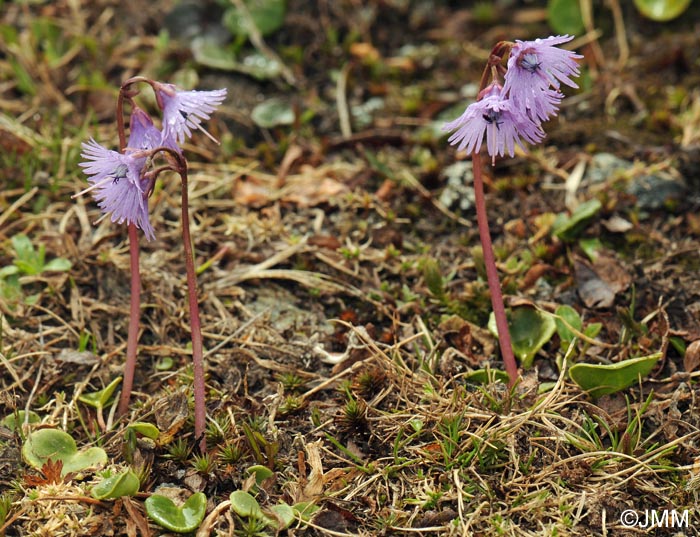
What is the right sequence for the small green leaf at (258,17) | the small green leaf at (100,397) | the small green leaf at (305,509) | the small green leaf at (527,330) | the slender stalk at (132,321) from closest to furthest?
the small green leaf at (305,509) < the slender stalk at (132,321) < the small green leaf at (100,397) < the small green leaf at (527,330) < the small green leaf at (258,17)

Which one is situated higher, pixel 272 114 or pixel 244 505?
pixel 272 114

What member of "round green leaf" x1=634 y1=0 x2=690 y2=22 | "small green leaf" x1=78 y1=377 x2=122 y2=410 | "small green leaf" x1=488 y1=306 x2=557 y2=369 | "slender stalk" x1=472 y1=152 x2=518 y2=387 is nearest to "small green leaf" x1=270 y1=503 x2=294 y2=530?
"small green leaf" x1=78 y1=377 x2=122 y2=410

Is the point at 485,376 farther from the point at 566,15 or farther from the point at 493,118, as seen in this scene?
the point at 566,15

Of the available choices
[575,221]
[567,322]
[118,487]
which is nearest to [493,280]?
[567,322]

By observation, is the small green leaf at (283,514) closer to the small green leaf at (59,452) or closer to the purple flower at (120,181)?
the small green leaf at (59,452)

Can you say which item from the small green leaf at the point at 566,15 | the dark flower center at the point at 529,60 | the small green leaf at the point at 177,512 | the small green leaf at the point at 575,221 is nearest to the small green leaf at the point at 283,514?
the small green leaf at the point at 177,512

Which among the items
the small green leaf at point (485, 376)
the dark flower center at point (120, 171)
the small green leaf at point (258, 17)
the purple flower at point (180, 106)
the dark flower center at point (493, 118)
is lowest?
the small green leaf at point (485, 376)

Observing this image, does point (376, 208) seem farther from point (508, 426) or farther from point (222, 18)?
point (222, 18)
